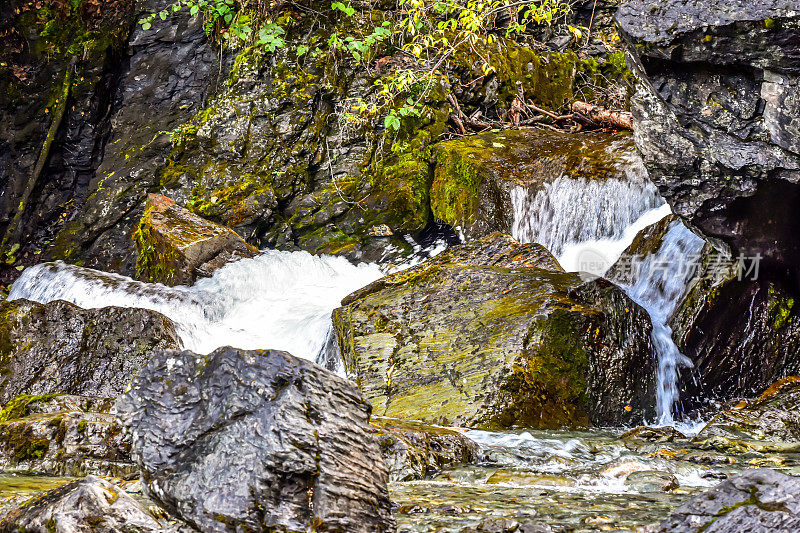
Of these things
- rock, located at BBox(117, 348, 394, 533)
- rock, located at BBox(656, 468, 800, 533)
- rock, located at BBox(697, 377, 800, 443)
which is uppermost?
rock, located at BBox(117, 348, 394, 533)

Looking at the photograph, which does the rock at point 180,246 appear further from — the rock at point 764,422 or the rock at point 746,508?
the rock at point 746,508

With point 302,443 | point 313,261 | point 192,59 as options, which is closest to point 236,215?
point 313,261

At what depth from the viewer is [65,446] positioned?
171 inches

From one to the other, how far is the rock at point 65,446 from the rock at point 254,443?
2.34 m

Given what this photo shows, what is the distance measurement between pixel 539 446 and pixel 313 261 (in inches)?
221

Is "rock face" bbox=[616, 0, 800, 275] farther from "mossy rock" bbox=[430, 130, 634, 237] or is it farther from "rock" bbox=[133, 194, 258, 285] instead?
"rock" bbox=[133, 194, 258, 285]

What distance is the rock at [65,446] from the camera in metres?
4.24

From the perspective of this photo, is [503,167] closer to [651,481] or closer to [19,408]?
[651,481]

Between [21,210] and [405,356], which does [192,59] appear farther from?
[405,356]

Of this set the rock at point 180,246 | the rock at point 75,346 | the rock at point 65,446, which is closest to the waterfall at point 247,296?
the rock at point 180,246

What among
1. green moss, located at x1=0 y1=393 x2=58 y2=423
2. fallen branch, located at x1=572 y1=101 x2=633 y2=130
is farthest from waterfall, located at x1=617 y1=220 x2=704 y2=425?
green moss, located at x1=0 y1=393 x2=58 y2=423

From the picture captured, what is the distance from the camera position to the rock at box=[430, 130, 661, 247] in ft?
26.6

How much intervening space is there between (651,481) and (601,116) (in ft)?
24.9

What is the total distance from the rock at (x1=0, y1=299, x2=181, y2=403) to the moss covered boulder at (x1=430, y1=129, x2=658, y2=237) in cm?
395
